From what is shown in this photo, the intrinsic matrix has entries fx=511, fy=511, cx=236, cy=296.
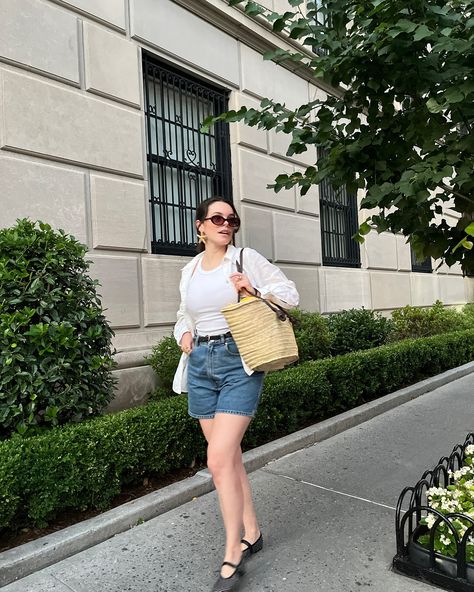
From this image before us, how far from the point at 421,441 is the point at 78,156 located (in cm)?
465

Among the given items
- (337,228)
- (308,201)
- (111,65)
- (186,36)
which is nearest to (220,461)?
(111,65)

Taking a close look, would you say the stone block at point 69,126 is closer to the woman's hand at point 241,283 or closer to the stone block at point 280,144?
the stone block at point 280,144

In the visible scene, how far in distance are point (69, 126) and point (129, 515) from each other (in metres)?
3.96

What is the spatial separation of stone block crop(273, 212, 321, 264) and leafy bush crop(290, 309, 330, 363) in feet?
4.49

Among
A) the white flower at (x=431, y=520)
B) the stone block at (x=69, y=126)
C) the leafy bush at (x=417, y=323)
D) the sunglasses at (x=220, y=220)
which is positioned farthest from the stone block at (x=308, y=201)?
the white flower at (x=431, y=520)

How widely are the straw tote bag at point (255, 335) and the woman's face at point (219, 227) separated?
39cm

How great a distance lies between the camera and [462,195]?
2.68 m

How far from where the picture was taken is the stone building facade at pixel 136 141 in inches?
201

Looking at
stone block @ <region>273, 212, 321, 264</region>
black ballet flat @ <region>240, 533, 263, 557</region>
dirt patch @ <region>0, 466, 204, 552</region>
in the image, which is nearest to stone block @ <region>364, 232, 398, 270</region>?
stone block @ <region>273, 212, 321, 264</region>

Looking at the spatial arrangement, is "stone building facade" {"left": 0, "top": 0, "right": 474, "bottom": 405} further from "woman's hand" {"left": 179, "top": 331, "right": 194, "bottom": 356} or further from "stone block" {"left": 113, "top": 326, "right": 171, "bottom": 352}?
"woman's hand" {"left": 179, "top": 331, "right": 194, "bottom": 356}

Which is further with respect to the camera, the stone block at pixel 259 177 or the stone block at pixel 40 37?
the stone block at pixel 259 177

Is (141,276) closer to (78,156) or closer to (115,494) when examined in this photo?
(78,156)

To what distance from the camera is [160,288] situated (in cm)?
624

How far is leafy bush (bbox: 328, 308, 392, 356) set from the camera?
8109mm
